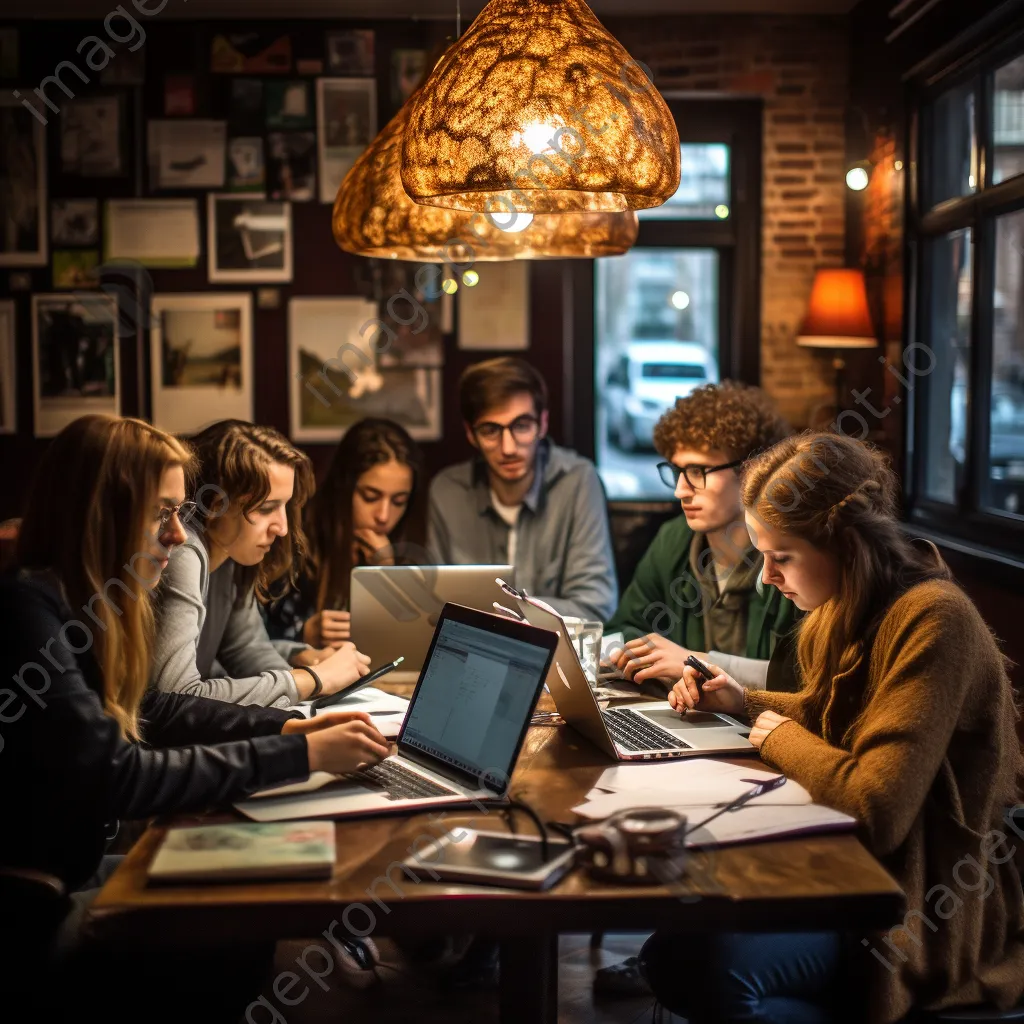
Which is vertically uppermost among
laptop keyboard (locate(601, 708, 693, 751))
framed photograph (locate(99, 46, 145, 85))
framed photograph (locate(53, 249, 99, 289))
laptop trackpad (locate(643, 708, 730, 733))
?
framed photograph (locate(99, 46, 145, 85))

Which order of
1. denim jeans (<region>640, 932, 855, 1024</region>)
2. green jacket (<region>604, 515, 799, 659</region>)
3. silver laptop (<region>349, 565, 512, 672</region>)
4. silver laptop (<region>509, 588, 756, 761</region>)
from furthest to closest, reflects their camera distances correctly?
1. green jacket (<region>604, 515, 799, 659</region>)
2. silver laptop (<region>349, 565, 512, 672</region>)
3. silver laptop (<region>509, 588, 756, 761</region>)
4. denim jeans (<region>640, 932, 855, 1024</region>)

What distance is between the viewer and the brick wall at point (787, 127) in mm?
5039

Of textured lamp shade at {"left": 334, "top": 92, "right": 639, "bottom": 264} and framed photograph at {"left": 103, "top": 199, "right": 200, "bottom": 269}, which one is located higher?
framed photograph at {"left": 103, "top": 199, "right": 200, "bottom": 269}

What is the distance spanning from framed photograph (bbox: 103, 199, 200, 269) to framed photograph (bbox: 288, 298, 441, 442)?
1.72 ft

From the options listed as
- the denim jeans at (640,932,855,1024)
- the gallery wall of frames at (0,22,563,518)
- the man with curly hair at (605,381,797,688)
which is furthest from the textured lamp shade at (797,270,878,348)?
the denim jeans at (640,932,855,1024)

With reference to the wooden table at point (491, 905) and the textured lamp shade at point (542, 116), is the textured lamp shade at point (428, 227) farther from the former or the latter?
the wooden table at point (491, 905)

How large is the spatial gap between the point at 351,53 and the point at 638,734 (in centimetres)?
383

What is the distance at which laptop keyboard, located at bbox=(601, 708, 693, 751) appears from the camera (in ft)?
6.57

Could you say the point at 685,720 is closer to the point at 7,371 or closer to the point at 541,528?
the point at 541,528

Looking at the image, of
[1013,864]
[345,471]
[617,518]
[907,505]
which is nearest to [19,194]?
[345,471]

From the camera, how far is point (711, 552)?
2951 millimetres

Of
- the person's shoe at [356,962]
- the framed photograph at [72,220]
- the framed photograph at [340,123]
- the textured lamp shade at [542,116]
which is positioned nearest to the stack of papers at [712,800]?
the textured lamp shade at [542,116]

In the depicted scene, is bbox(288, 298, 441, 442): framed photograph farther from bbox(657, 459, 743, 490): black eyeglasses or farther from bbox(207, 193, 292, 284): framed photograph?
bbox(657, 459, 743, 490): black eyeglasses

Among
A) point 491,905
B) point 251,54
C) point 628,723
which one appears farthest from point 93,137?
point 491,905
